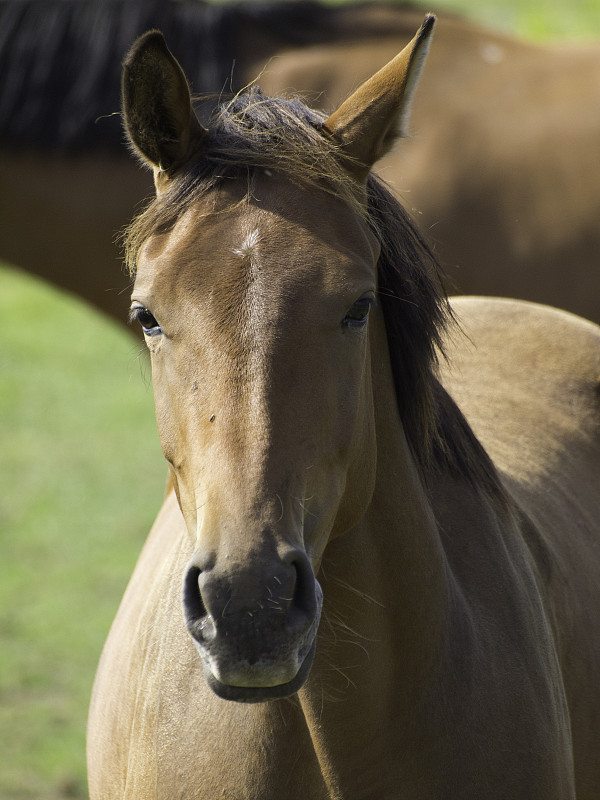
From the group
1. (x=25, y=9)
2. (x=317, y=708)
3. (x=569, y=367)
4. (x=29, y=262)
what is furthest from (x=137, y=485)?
(x=317, y=708)

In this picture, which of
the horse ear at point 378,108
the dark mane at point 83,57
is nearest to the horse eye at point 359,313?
the horse ear at point 378,108

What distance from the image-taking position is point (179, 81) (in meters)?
1.97

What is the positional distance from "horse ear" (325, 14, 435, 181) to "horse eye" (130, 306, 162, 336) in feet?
1.74

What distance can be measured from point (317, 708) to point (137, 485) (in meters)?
7.10

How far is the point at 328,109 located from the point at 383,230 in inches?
108

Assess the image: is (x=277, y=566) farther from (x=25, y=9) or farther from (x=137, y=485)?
(x=137, y=485)

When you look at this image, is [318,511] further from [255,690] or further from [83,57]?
[83,57]

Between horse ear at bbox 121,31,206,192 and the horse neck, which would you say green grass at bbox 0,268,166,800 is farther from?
the horse neck

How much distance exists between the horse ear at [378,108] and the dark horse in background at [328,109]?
8.73 feet

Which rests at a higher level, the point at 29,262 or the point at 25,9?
the point at 25,9

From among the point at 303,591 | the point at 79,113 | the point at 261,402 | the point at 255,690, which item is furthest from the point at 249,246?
the point at 79,113

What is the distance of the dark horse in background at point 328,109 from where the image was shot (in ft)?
15.8

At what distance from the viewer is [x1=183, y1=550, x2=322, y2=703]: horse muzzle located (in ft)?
5.11

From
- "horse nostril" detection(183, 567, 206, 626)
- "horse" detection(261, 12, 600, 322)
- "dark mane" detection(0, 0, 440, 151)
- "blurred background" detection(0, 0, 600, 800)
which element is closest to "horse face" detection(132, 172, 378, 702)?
"horse nostril" detection(183, 567, 206, 626)
